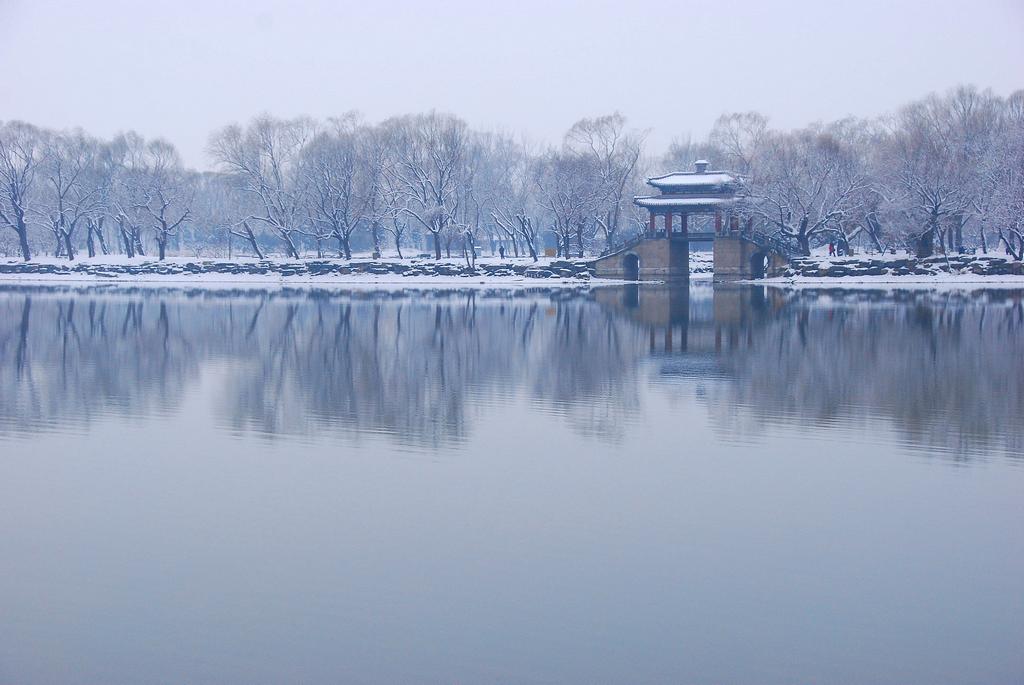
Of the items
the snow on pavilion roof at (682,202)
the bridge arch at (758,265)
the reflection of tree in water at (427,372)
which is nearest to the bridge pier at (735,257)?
the bridge arch at (758,265)

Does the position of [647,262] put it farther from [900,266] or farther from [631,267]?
[900,266]

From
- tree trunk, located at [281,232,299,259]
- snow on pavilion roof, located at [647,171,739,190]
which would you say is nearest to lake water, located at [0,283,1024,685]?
snow on pavilion roof, located at [647,171,739,190]

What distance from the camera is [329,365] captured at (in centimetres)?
2358

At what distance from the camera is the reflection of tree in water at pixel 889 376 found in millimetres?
15811

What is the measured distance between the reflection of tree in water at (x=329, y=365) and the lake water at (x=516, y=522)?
0.15 m

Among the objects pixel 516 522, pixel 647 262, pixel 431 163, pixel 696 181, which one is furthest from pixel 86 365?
pixel 696 181

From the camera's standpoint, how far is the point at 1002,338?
Result: 27.4m

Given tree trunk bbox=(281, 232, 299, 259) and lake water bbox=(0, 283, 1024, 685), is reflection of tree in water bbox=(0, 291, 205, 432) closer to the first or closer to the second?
lake water bbox=(0, 283, 1024, 685)

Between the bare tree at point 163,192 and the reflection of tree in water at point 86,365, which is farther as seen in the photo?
the bare tree at point 163,192

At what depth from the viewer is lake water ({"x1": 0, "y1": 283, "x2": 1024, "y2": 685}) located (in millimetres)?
7785

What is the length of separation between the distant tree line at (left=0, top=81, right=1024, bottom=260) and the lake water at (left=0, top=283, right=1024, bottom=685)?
42686mm

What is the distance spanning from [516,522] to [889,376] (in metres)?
12.3

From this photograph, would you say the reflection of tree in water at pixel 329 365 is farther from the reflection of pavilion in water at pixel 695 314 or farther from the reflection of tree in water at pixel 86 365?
the reflection of pavilion in water at pixel 695 314

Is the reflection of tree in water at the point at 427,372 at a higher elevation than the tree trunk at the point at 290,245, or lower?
lower
